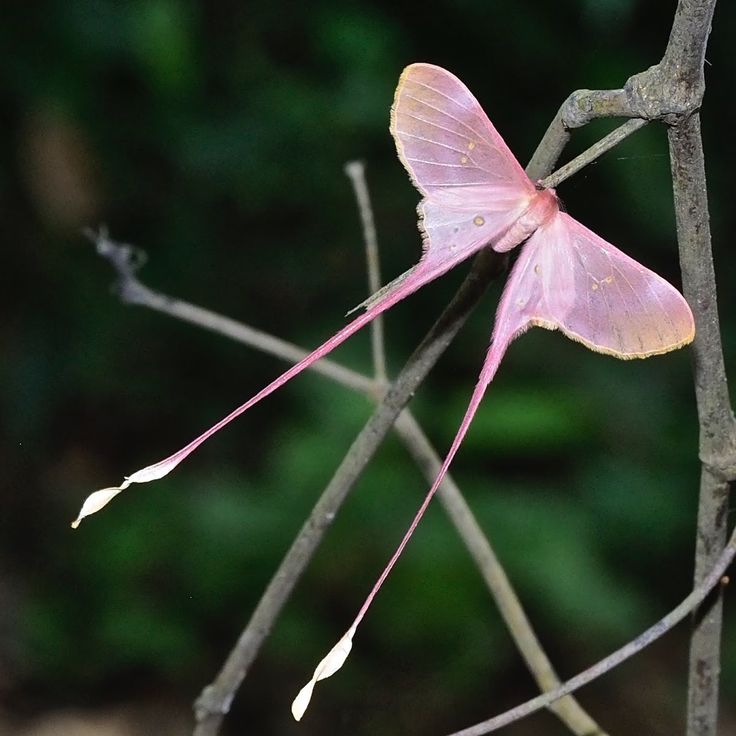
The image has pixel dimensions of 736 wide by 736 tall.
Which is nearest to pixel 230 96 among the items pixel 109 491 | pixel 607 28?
pixel 607 28

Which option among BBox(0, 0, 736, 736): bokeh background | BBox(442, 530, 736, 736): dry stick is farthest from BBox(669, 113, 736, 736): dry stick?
BBox(0, 0, 736, 736): bokeh background

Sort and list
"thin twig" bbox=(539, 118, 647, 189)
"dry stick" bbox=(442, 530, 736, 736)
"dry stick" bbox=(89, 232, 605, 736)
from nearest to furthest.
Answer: "thin twig" bbox=(539, 118, 647, 189) < "dry stick" bbox=(442, 530, 736, 736) < "dry stick" bbox=(89, 232, 605, 736)

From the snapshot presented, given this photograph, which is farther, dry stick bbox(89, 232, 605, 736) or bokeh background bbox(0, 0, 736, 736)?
bokeh background bbox(0, 0, 736, 736)

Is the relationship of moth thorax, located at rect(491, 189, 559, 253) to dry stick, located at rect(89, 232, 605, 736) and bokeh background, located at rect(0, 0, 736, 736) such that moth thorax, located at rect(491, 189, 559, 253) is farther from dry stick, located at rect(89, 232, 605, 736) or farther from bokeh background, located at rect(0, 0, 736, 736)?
bokeh background, located at rect(0, 0, 736, 736)

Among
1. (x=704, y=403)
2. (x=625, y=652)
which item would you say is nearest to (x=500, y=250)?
(x=704, y=403)

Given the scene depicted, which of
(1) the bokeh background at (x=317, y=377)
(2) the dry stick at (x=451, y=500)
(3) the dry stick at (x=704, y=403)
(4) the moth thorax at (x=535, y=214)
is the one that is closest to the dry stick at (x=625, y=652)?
(3) the dry stick at (x=704, y=403)

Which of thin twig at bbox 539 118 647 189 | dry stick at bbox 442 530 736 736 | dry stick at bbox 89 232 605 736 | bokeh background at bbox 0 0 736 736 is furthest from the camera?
bokeh background at bbox 0 0 736 736

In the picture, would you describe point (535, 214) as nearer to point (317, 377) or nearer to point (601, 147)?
point (601, 147)

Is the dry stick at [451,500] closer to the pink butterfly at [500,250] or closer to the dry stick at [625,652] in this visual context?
the dry stick at [625,652]
